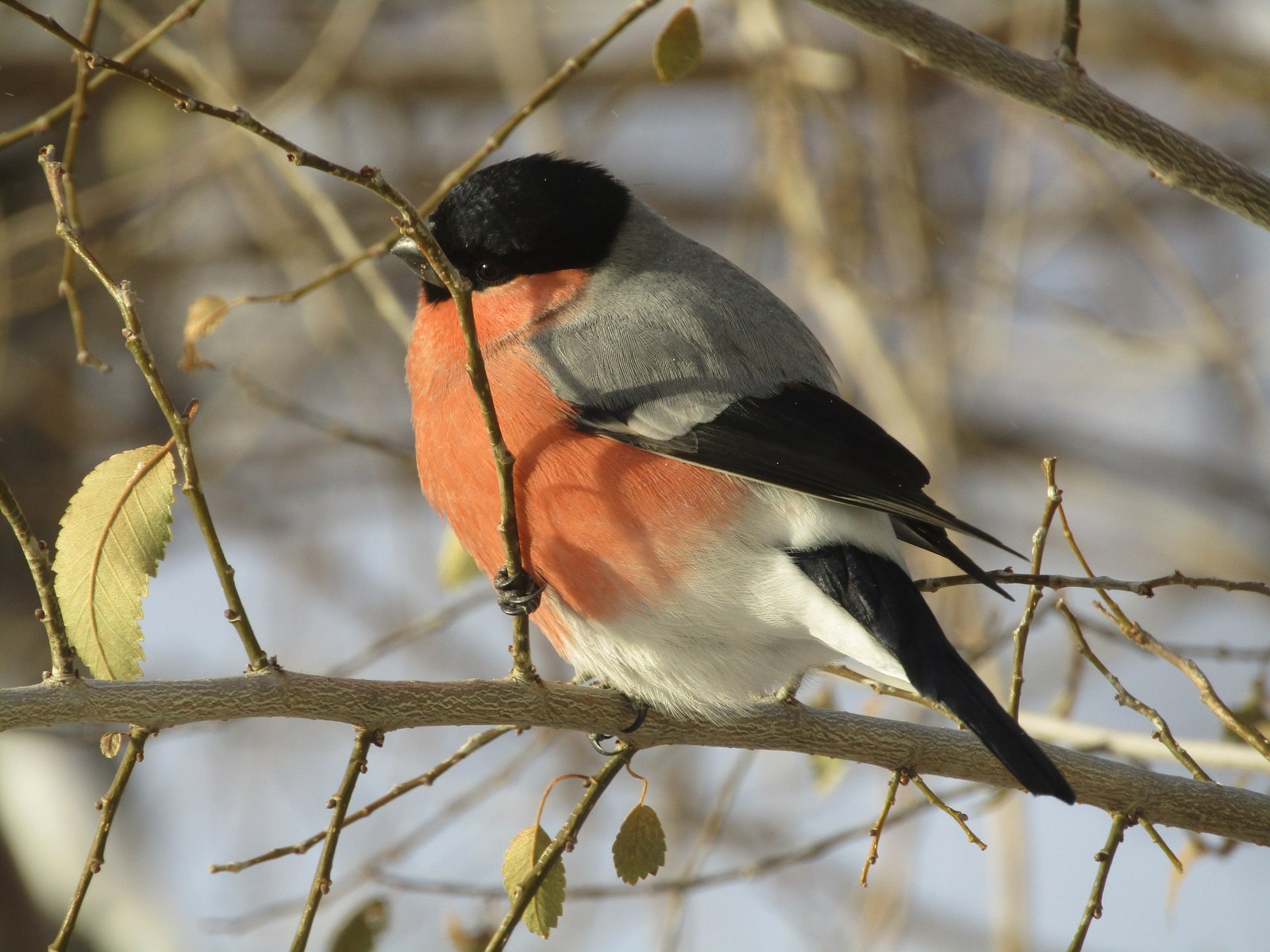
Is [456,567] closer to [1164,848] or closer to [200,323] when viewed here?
[200,323]

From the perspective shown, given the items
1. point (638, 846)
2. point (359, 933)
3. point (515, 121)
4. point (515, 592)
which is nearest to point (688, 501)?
point (515, 592)

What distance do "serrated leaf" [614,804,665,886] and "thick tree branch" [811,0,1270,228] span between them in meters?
1.23

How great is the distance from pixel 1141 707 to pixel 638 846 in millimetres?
798

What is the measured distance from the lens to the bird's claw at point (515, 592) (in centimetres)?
231

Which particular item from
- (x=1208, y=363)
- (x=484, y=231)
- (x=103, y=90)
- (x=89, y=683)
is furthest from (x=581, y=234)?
(x=103, y=90)

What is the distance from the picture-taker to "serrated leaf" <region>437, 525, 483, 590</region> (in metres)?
2.82

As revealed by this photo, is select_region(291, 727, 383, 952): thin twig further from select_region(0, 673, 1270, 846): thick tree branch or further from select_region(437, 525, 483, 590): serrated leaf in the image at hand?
select_region(437, 525, 483, 590): serrated leaf

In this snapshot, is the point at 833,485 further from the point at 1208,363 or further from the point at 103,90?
the point at 103,90

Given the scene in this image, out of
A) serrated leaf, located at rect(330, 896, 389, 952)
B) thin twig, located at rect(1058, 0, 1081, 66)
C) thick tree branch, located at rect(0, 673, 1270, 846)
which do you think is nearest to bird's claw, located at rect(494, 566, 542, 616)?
thick tree branch, located at rect(0, 673, 1270, 846)

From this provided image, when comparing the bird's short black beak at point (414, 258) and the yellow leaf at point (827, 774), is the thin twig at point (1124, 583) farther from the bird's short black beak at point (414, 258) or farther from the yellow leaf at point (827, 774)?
the bird's short black beak at point (414, 258)

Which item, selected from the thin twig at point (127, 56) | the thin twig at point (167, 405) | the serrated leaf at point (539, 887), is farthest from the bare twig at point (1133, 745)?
the thin twig at point (127, 56)

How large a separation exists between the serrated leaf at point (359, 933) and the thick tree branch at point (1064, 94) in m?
1.72

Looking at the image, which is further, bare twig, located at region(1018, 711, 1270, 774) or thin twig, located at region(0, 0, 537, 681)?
bare twig, located at region(1018, 711, 1270, 774)

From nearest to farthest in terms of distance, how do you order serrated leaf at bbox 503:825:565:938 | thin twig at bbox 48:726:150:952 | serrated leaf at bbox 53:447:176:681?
thin twig at bbox 48:726:150:952 < serrated leaf at bbox 53:447:176:681 < serrated leaf at bbox 503:825:565:938
